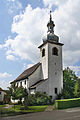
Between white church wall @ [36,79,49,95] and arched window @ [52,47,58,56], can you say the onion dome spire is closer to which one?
arched window @ [52,47,58,56]

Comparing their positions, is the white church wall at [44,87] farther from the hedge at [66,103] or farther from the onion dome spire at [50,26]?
the onion dome spire at [50,26]

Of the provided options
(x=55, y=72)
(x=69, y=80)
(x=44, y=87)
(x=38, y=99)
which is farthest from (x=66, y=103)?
(x=69, y=80)

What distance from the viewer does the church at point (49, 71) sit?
2981 cm

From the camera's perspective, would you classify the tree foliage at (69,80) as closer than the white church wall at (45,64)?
No

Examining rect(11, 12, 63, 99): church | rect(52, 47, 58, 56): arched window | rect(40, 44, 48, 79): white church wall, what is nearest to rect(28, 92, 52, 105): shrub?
rect(11, 12, 63, 99): church

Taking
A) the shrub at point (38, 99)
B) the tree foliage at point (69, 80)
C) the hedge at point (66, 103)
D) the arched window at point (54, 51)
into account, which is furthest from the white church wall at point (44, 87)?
the tree foliage at point (69, 80)

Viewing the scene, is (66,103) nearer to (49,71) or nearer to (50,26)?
(49,71)

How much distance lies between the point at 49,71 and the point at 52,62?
244 cm

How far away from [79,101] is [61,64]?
1115 centimetres

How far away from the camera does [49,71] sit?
101 ft

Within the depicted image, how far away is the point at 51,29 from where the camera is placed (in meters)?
35.3

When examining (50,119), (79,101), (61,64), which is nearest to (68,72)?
(61,64)

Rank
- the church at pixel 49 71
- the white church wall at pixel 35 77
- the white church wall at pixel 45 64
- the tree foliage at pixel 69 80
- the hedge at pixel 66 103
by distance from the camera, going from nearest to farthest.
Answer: the hedge at pixel 66 103 < the church at pixel 49 71 < the white church wall at pixel 45 64 < the white church wall at pixel 35 77 < the tree foliage at pixel 69 80

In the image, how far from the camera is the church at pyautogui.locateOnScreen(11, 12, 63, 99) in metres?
29.8
